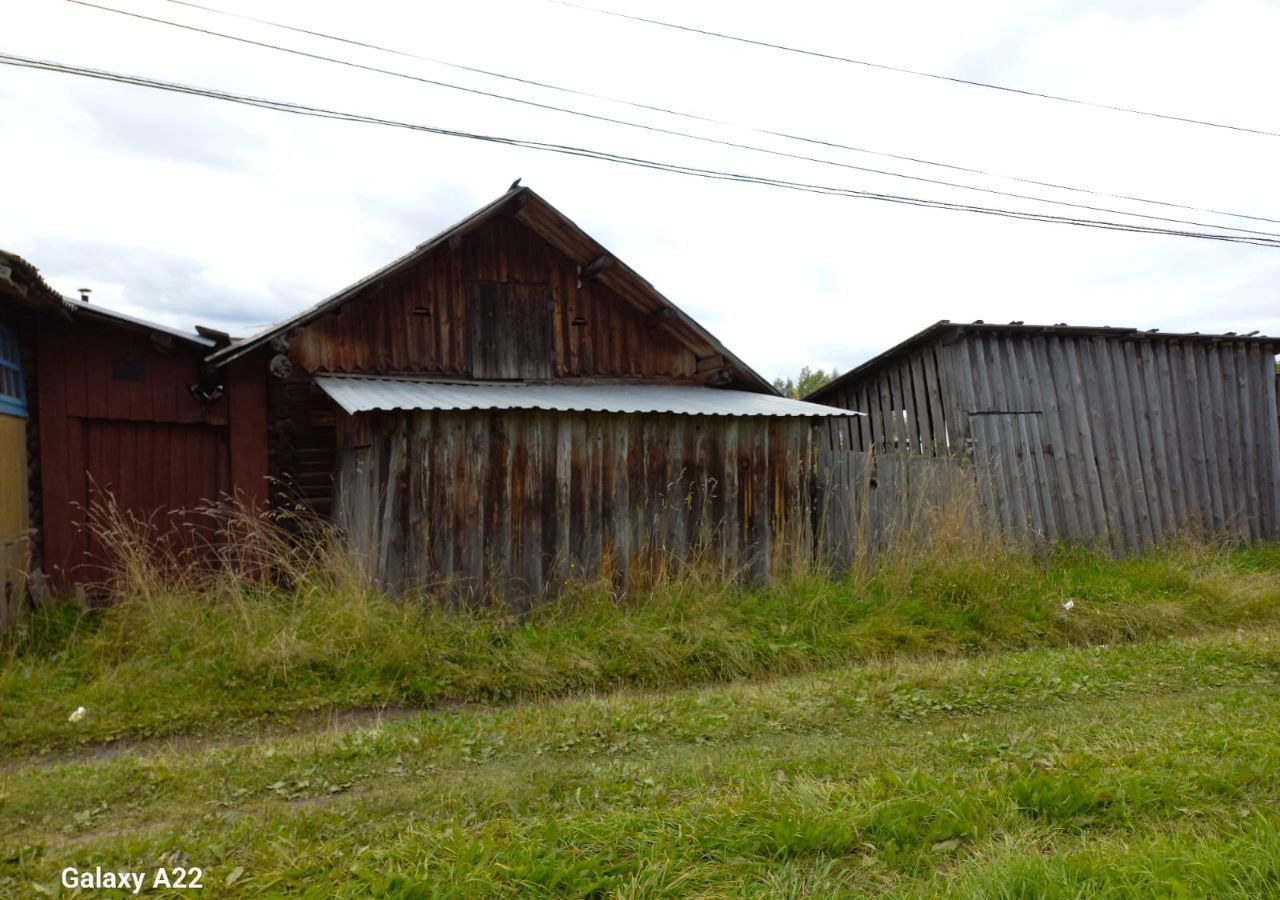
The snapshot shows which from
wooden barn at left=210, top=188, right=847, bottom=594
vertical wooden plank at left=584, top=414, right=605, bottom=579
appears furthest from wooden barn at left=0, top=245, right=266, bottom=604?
vertical wooden plank at left=584, top=414, right=605, bottom=579

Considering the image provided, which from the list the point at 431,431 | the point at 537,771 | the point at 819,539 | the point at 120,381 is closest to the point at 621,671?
the point at 537,771

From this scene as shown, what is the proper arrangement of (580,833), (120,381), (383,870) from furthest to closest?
(120,381) → (580,833) → (383,870)

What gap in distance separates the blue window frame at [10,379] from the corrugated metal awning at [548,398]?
8.84 ft

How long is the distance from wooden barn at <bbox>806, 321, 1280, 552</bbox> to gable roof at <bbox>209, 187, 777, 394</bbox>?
222 centimetres

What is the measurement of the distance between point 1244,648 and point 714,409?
5.25 metres

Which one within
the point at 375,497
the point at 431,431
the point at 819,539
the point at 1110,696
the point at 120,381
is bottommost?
the point at 1110,696

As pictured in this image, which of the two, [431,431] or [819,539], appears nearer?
[431,431]

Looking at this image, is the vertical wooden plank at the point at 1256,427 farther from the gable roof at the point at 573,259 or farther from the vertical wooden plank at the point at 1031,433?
the gable roof at the point at 573,259

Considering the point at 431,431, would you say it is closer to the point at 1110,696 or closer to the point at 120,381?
the point at 120,381

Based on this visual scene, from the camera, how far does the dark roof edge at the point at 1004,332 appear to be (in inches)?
446

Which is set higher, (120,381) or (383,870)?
(120,381)

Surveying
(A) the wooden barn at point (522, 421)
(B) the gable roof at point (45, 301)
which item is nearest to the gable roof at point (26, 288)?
(B) the gable roof at point (45, 301)

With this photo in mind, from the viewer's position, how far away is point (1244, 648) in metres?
7.02

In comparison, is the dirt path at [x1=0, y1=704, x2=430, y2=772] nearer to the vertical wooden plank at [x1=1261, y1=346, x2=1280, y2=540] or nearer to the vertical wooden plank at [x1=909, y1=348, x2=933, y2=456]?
the vertical wooden plank at [x1=909, y1=348, x2=933, y2=456]
